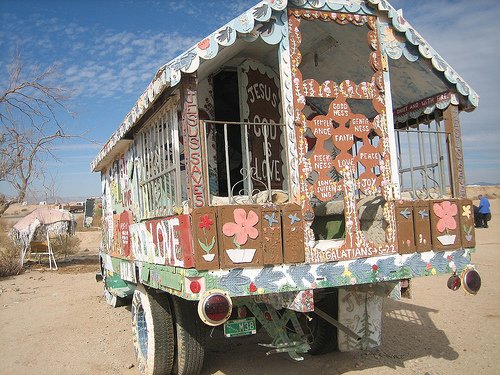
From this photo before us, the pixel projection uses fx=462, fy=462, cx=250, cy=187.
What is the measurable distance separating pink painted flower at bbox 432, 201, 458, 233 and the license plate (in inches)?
74.7

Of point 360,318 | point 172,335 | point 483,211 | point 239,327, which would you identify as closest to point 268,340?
point 360,318

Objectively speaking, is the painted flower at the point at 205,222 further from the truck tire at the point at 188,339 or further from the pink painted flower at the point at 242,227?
the truck tire at the point at 188,339

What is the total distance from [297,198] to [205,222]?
819mm

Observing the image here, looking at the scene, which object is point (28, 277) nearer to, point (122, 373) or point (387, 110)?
point (122, 373)

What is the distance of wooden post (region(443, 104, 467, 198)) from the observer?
4.59m

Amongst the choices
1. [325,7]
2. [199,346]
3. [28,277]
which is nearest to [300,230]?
[199,346]

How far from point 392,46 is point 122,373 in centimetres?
446

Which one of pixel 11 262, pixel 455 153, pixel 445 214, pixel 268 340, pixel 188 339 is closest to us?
pixel 445 214

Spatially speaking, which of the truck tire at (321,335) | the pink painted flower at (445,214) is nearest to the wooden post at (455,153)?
the pink painted flower at (445,214)

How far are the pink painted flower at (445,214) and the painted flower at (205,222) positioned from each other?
214cm

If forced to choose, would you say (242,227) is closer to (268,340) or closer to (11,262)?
(268,340)

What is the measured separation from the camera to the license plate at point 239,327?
3.99 m

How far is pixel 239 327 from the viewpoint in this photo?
4.03 metres

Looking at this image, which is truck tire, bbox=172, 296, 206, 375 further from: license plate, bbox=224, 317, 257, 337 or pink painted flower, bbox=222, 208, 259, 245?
pink painted flower, bbox=222, 208, 259, 245
